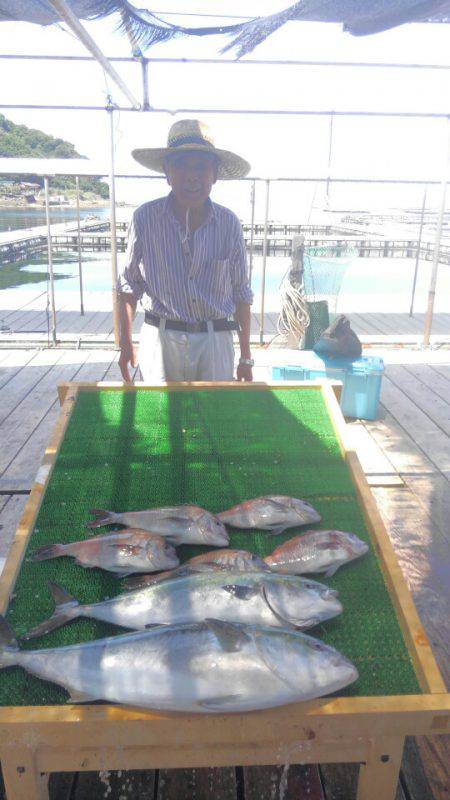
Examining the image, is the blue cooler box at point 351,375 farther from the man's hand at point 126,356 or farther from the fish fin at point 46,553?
the fish fin at point 46,553

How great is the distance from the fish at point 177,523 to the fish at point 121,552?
0.10 meters

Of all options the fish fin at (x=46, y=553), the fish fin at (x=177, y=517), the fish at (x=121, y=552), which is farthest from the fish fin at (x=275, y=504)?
the fish fin at (x=46, y=553)

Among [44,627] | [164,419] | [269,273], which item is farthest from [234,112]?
[269,273]

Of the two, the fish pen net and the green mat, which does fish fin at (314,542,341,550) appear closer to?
the green mat

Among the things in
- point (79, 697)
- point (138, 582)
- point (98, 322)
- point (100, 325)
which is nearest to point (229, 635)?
point (79, 697)

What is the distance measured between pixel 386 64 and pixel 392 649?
20.9 ft

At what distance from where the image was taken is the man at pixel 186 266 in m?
3.20

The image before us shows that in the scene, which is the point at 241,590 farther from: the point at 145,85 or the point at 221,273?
the point at 145,85

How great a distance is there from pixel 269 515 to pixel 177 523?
1.28 feet

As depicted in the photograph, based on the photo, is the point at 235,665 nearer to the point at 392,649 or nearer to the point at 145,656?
the point at 145,656

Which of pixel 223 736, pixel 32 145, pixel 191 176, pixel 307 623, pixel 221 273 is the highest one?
pixel 32 145

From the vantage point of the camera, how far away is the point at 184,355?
3562 mm

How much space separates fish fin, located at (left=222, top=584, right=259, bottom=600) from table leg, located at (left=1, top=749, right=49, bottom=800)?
0.70 meters

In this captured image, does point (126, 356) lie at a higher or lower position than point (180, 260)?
lower
